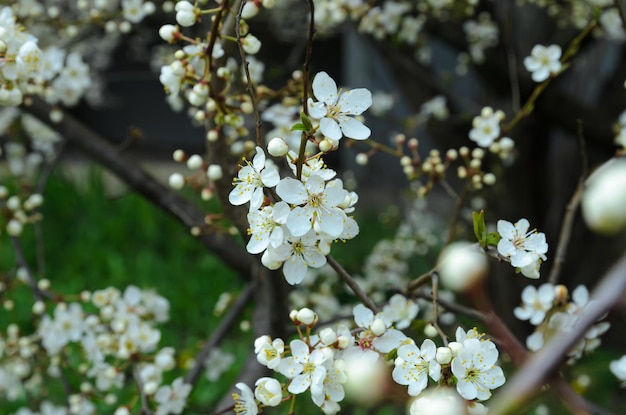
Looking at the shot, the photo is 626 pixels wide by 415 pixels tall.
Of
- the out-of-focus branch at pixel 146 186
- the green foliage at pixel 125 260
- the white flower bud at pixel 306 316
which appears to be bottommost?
the green foliage at pixel 125 260

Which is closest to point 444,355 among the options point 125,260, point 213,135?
point 213,135

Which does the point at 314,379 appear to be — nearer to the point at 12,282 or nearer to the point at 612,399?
the point at 12,282

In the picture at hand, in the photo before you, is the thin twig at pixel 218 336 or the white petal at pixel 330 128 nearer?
the white petal at pixel 330 128

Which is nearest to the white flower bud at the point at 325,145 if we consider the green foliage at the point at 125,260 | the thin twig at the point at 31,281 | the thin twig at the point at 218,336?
the thin twig at the point at 218,336

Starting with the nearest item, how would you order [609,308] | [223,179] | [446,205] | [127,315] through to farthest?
[609,308], [223,179], [127,315], [446,205]

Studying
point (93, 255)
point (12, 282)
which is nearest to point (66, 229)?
point (93, 255)

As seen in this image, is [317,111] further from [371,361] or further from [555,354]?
[555,354]

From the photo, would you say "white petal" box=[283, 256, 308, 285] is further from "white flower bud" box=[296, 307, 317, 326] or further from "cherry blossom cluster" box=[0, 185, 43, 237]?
"cherry blossom cluster" box=[0, 185, 43, 237]

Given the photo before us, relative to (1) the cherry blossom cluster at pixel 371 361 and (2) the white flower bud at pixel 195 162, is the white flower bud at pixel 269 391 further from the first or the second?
(2) the white flower bud at pixel 195 162
